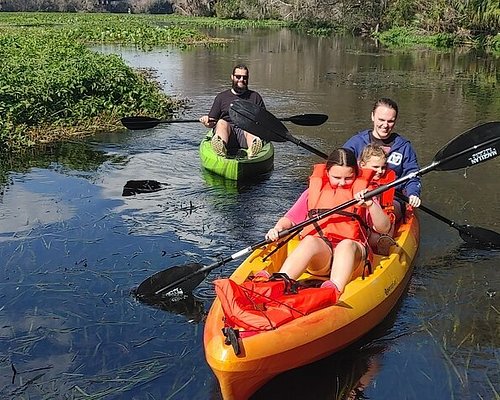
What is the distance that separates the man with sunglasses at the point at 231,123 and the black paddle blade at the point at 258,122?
54.8 inches

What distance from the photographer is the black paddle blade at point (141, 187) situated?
7305 mm

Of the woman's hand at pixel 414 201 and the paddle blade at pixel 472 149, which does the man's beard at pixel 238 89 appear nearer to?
the paddle blade at pixel 472 149

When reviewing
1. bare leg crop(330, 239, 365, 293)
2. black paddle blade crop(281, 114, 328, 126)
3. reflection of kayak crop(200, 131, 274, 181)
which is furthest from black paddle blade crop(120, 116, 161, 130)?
bare leg crop(330, 239, 365, 293)

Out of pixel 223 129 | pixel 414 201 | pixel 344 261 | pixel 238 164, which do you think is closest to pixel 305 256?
pixel 344 261

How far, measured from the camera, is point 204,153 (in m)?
7.94

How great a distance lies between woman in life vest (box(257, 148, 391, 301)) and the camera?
393 cm

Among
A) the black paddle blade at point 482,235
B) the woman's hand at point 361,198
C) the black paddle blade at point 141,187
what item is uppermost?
the woman's hand at point 361,198

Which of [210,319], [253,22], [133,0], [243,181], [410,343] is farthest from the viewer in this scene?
[133,0]

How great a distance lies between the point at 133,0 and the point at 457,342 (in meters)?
88.1

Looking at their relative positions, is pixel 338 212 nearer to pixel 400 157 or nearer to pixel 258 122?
pixel 400 157

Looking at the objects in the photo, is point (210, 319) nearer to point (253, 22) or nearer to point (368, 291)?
point (368, 291)

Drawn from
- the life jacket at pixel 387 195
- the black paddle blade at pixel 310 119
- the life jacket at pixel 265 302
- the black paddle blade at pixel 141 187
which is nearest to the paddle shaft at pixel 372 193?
the life jacket at pixel 387 195

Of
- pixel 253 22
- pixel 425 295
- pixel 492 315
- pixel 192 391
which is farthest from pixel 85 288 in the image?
pixel 253 22

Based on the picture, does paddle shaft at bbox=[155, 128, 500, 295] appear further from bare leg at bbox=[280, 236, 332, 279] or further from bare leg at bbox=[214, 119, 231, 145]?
bare leg at bbox=[214, 119, 231, 145]
